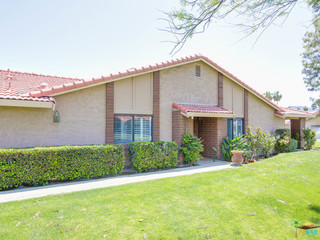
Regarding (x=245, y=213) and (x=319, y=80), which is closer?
(x=245, y=213)

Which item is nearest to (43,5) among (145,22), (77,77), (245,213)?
(77,77)

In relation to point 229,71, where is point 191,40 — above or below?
below

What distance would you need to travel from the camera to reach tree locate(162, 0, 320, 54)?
17.9 ft

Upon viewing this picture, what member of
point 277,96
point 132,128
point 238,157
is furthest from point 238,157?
point 277,96

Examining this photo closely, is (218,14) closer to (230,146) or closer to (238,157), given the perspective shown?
(238,157)

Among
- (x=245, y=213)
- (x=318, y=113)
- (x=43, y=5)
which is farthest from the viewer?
(x=318, y=113)

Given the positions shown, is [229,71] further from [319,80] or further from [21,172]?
[319,80]

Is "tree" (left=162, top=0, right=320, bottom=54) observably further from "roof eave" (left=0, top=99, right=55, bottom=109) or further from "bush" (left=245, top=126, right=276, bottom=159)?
"bush" (left=245, top=126, right=276, bottom=159)

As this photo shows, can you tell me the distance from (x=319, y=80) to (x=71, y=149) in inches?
1088

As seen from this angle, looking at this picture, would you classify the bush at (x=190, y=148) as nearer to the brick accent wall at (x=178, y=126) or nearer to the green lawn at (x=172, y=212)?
the brick accent wall at (x=178, y=126)

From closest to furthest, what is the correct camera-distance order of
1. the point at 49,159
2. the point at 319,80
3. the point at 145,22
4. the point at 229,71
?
the point at 145,22, the point at 49,159, the point at 229,71, the point at 319,80

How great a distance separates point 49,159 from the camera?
724 cm

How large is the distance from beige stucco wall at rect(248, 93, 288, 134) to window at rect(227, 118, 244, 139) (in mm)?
963

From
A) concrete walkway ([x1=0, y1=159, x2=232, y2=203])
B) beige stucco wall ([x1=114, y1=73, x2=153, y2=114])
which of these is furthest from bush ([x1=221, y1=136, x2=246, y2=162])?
beige stucco wall ([x1=114, y1=73, x2=153, y2=114])
